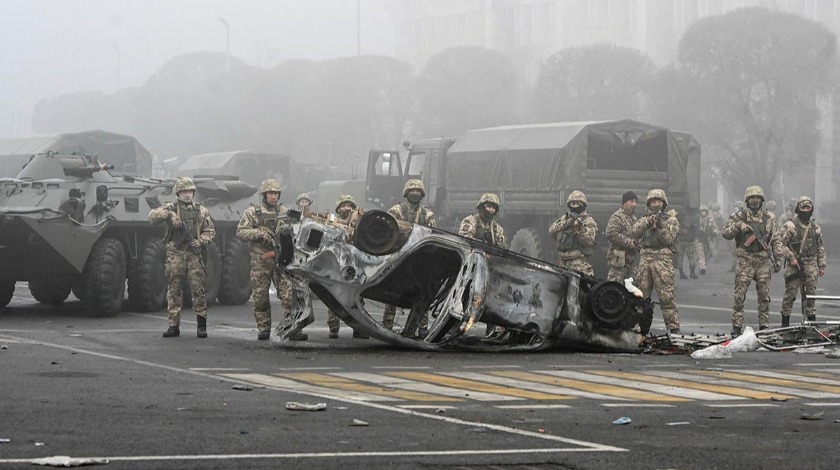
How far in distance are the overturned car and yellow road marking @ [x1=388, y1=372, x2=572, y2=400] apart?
1.82m

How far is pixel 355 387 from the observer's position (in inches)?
482

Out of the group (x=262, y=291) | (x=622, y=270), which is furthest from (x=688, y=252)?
(x=262, y=291)

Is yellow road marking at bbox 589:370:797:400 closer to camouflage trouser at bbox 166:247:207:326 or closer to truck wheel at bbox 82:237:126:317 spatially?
camouflage trouser at bbox 166:247:207:326

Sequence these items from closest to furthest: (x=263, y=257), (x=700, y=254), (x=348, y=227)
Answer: (x=348, y=227) → (x=263, y=257) → (x=700, y=254)

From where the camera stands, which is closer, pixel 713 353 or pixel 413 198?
pixel 713 353

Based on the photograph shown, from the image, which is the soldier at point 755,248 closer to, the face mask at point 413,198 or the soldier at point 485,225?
the soldier at point 485,225

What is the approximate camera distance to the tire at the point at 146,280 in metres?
21.7

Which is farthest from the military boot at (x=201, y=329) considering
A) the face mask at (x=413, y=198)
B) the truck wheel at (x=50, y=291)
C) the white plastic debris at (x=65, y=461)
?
the white plastic debris at (x=65, y=461)

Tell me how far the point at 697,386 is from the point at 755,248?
21.8 ft

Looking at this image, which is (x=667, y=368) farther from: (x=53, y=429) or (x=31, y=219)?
(x=31, y=219)

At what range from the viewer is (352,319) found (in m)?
15.2

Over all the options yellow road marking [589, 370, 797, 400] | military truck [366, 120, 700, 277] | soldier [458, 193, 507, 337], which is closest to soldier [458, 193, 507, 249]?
soldier [458, 193, 507, 337]

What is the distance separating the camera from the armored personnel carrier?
20.4 meters

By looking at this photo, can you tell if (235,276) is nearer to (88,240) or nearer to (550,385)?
(88,240)
